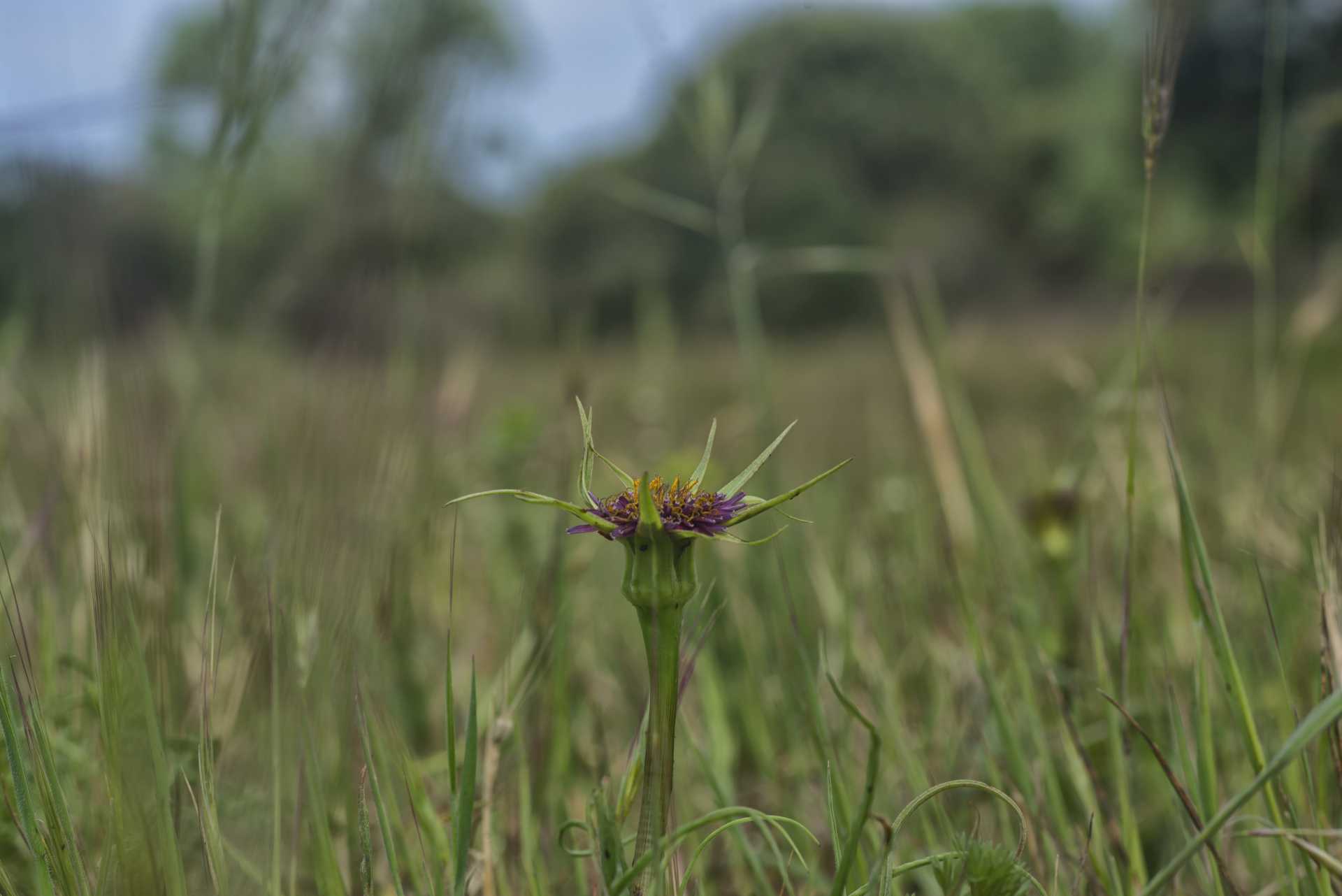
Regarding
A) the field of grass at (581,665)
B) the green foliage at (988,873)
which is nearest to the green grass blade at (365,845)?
the field of grass at (581,665)

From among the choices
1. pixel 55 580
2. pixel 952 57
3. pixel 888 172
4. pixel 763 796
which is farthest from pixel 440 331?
pixel 952 57

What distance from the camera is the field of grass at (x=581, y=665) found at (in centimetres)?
38

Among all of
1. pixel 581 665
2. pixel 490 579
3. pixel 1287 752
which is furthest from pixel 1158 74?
pixel 490 579

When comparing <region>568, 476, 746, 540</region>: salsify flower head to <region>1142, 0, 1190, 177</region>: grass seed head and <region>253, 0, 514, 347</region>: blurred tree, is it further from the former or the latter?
<region>253, 0, 514, 347</region>: blurred tree

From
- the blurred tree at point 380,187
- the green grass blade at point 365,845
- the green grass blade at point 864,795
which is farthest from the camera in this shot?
the blurred tree at point 380,187

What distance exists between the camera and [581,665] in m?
0.91

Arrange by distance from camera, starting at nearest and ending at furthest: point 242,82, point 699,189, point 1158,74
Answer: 1. point 1158,74
2. point 242,82
3. point 699,189

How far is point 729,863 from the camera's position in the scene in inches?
23.1

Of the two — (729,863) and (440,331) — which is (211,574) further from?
(440,331)

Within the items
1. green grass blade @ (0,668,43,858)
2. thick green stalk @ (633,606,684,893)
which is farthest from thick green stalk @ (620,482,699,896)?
green grass blade @ (0,668,43,858)

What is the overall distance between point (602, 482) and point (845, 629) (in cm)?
99

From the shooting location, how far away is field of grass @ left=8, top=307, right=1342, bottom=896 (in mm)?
383

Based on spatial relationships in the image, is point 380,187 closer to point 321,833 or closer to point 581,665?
point 581,665

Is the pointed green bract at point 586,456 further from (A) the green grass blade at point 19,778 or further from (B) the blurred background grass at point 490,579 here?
(A) the green grass blade at point 19,778
